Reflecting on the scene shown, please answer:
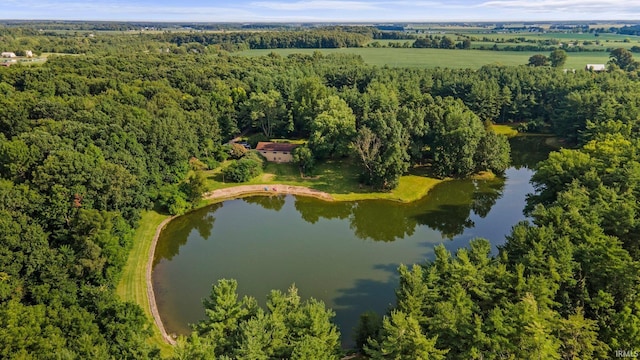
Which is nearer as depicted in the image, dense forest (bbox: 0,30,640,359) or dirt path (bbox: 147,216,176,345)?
dense forest (bbox: 0,30,640,359)

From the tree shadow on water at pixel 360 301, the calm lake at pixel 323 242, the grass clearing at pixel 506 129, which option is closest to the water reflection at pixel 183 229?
the calm lake at pixel 323 242

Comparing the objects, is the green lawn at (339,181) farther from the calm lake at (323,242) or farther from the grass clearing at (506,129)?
the grass clearing at (506,129)

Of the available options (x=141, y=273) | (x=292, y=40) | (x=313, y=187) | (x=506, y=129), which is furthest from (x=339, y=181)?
(x=292, y=40)

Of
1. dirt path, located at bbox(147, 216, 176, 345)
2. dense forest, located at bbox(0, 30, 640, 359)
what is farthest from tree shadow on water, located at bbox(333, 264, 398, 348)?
dirt path, located at bbox(147, 216, 176, 345)

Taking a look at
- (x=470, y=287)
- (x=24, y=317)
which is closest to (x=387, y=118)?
(x=470, y=287)

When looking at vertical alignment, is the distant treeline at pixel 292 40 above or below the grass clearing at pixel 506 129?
above

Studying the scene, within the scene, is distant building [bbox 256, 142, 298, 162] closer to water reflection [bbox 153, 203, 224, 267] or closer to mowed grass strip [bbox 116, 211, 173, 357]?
water reflection [bbox 153, 203, 224, 267]
